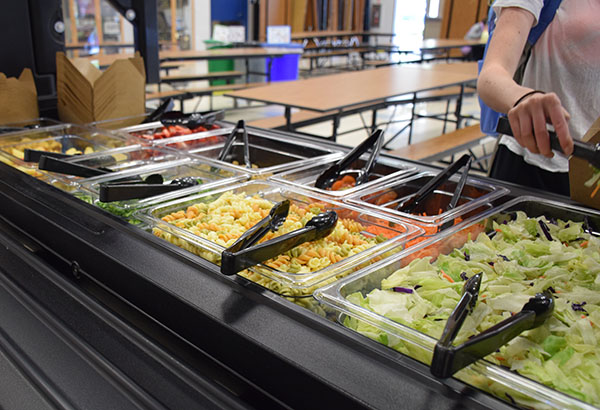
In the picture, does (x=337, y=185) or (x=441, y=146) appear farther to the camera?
(x=441, y=146)

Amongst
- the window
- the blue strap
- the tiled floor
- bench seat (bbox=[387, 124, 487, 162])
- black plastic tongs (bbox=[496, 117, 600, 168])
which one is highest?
the window

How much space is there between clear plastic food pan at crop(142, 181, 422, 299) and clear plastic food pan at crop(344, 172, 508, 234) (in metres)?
0.07

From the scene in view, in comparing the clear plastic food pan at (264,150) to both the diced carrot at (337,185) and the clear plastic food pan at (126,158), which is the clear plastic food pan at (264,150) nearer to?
the clear plastic food pan at (126,158)

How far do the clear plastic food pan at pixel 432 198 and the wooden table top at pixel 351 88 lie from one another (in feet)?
7.92

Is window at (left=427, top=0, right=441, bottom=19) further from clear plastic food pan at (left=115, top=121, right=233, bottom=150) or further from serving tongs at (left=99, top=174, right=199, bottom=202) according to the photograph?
serving tongs at (left=99, top=174, right=199, bottom=202)

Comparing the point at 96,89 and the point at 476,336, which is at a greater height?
the point at 96,89

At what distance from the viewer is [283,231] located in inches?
43.9

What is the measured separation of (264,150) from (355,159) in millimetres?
405

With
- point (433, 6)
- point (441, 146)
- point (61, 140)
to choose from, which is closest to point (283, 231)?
point (61, 140)

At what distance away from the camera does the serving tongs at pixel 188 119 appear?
2.12 metres

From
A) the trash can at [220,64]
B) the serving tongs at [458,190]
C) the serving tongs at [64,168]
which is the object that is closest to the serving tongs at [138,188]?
the serving tongs at [64,168]

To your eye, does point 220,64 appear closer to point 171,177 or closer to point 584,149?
point 171,177

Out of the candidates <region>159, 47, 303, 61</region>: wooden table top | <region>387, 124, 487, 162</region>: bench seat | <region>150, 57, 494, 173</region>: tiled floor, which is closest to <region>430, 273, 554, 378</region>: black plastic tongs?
<region>387, 124, 487, 162</region>: bench seat

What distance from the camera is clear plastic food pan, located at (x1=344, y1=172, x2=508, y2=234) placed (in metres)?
1.25
